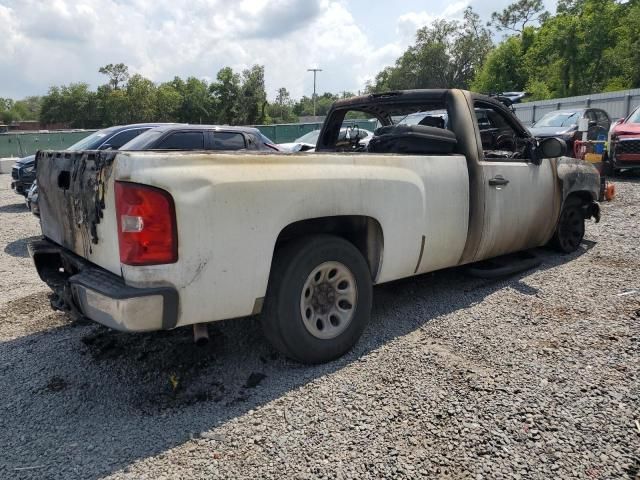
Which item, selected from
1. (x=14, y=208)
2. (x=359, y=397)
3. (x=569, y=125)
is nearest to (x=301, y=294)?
(x=359, y=397)

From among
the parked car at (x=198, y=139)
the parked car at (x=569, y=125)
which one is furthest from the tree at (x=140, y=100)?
the parked car at (x=198, y=139)

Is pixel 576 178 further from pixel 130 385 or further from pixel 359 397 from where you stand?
pixel 130 385

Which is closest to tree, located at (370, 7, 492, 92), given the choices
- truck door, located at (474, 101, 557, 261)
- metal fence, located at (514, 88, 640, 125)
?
metal fence, located at (514, 88, 640, 125)

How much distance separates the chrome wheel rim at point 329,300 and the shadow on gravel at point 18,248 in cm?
522

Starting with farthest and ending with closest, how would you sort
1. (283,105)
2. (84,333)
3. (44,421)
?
(283,105) < (84,333) < (44,421)

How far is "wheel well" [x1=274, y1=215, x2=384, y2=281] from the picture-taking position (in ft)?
10.5

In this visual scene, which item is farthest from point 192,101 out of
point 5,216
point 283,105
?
Answer: point 5,216

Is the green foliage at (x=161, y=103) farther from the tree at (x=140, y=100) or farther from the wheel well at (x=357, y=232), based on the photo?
the wheel well at (x=357, y=232)

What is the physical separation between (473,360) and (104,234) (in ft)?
8.04

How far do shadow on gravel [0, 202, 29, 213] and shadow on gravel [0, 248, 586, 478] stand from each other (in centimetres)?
868

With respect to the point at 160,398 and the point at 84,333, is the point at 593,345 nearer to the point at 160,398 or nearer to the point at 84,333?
the point at 160,398

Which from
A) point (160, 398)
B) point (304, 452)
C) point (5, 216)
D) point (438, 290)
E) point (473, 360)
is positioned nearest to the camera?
point (304, 452)

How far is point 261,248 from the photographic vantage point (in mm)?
2805

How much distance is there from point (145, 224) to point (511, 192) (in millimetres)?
3309
